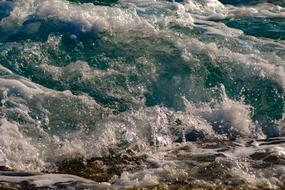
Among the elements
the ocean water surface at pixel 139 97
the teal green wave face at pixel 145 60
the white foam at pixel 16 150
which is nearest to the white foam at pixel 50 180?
the ocean water surface at pixel 139 97

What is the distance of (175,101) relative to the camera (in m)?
8.23

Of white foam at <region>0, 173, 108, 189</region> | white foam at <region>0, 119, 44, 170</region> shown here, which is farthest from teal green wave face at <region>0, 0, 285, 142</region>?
white foam at <region>0, 173, 108, 189</region>

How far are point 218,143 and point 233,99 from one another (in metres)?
1.32

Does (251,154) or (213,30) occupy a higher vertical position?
(213,30)

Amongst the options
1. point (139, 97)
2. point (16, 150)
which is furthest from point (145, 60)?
point (16, 150)

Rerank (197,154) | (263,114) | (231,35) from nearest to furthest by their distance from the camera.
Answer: (197,154)
(263,114)
(231,35)

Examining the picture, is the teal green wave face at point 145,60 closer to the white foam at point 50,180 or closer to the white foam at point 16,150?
the white foam at point 16,150

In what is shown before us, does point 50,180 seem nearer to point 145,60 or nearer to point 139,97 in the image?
point 139,97

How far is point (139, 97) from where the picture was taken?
8281 mm

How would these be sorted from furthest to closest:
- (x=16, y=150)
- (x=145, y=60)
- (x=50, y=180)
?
(x=145, y=60)
(x=16, y=150)
(x=50, y=180)

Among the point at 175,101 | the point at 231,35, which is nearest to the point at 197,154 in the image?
the point at 175,101

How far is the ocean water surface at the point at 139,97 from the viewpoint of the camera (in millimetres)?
6293

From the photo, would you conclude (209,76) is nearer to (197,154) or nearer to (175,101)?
(175,101)

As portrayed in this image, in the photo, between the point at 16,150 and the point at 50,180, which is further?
the point at 16,150
